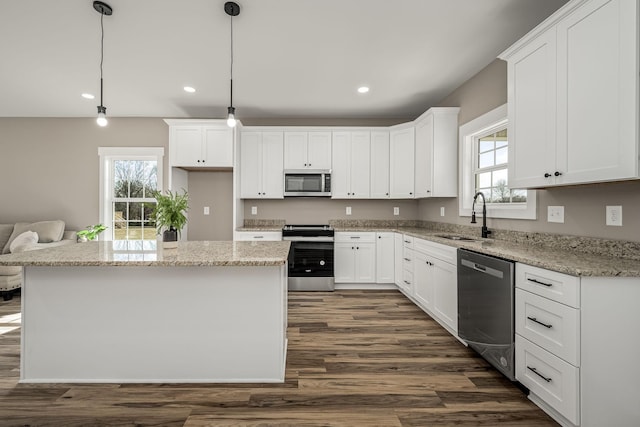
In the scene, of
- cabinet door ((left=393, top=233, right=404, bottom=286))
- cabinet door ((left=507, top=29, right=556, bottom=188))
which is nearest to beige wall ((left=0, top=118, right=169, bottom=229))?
cabinet door ((left=393, top=233, right=404, bottom=286))

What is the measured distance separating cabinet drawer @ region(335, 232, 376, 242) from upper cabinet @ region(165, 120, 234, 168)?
72.4 inches

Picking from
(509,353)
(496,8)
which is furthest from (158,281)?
(496,8)

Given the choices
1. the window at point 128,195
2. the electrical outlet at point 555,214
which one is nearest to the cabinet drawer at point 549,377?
the electrical outlet at point 555,214

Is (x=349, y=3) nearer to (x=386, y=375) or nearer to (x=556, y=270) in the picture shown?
(x=556, y=270)

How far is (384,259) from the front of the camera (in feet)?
14.0

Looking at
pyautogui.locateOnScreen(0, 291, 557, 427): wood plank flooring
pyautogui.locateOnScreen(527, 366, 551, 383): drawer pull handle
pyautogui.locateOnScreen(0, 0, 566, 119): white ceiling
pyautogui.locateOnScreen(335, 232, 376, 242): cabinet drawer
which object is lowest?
pyautogui.locateOnScreen(0, 291, 557, 427): wood plank flooring

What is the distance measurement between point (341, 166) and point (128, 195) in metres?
3.48

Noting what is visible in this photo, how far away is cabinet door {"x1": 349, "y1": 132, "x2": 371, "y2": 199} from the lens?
4.53 meters

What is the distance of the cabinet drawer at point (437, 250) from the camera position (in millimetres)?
2704

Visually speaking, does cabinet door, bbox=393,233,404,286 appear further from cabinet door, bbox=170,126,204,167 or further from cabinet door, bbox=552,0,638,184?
cabinet door, bbox=170,126,204,167

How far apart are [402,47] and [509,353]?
2617 millimetres

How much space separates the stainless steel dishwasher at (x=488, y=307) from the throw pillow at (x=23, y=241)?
5.15 m

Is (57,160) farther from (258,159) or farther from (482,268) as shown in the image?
(482,268)

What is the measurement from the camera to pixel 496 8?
224cm
